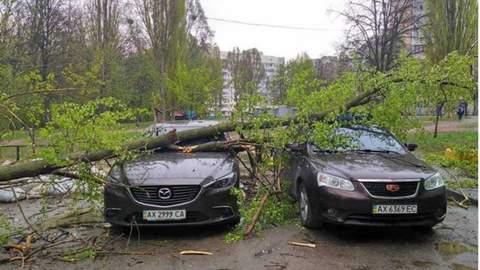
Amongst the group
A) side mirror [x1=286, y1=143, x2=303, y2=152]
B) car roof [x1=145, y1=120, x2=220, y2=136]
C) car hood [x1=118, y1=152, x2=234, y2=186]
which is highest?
car roof [x1=145, y1=120, x2=220, y2=136]

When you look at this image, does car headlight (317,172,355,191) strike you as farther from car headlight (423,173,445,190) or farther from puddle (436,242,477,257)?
puddle (436,242,477,257)

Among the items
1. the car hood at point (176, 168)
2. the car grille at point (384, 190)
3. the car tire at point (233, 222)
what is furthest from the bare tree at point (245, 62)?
the car grille at point (384, 190)

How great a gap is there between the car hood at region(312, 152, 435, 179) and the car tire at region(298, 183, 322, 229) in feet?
1.52

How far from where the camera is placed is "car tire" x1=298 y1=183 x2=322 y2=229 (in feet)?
19.5

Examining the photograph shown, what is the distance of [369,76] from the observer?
6.94m

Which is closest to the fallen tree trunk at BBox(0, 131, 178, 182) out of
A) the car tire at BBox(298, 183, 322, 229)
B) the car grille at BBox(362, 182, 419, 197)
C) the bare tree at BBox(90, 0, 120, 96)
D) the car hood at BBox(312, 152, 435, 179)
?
the car tire at BBox(298, 183, 322, 229)

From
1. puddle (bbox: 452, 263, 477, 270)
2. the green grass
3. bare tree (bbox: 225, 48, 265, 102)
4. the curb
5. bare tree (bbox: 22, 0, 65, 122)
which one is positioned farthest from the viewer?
bare tree (bbox: 225, 48, 265, 102)

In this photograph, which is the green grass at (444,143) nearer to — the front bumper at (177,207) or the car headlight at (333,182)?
the car headlight at (333,182)

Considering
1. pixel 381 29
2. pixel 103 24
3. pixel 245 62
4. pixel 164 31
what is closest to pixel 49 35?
pixel 103 24

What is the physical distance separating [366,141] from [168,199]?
299 centimetres

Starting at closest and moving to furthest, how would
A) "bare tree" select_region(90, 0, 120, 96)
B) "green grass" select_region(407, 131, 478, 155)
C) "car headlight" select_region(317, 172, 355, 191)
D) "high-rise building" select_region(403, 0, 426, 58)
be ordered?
"car headlight" select_region(317, 172, 355, 191) < "green grass" select_region(407, 131, 478, 155) < "high-rise building" select_region(403, 0, 426, 58) < "bare tree" select_region(90, 0, 120, 96)

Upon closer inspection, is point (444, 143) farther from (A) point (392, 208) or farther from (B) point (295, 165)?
(A) point (392, 208)

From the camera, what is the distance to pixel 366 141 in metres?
6.85

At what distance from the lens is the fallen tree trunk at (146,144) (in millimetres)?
5781
